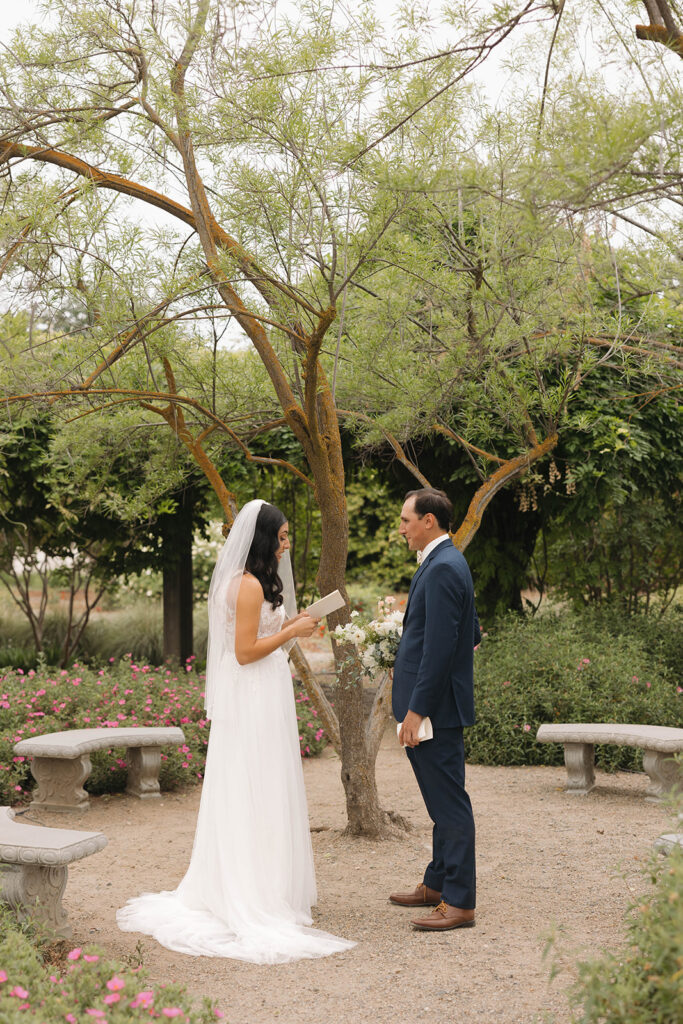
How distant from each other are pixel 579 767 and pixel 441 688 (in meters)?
3.01

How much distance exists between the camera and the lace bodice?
14.0ft

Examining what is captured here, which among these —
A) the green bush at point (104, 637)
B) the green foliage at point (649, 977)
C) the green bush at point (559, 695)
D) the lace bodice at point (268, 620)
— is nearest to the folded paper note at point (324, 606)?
the lace bodice at point (268, 620)

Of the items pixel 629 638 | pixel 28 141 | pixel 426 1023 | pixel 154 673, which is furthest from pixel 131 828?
pixel 629 638

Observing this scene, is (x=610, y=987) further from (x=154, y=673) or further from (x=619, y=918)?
(x=154, y=673)

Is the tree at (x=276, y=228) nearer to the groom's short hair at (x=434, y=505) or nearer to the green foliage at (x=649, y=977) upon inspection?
the groom's short hair at (x=434, y=505)

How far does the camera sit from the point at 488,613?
902cm

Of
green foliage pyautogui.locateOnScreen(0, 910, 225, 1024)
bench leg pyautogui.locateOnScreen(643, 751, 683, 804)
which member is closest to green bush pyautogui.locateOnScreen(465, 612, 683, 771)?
bench leg pyautogui.locateOnScreen(643, 751, 683, 804)

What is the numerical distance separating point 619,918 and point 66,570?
24.3 ft

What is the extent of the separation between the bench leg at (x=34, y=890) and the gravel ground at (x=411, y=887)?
7.5 inches

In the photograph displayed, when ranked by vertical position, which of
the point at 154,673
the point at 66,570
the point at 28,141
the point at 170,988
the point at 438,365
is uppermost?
the point at 28,141

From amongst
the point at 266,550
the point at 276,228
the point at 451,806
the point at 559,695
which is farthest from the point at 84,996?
the point at 559,695

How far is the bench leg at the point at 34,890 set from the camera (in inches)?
150

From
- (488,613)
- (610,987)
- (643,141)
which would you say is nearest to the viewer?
(610,987)

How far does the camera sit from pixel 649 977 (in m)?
2.36
